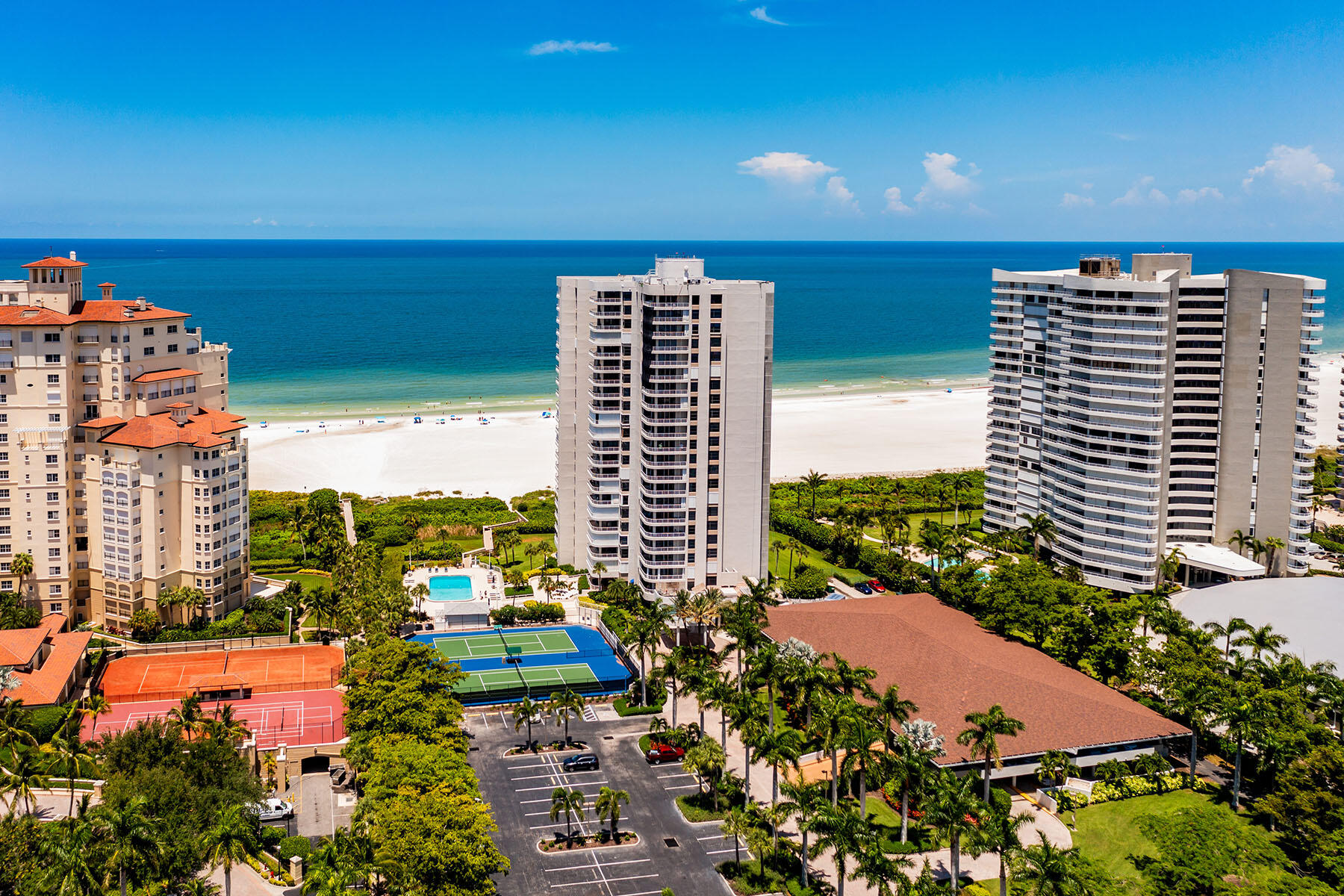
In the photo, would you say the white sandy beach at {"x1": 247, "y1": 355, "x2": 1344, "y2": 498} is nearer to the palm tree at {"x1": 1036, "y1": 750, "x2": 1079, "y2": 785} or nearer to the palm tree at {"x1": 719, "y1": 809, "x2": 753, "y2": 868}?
the palm tree at {"x1": 1036, "y1": 750, "x2": 1079, "y2": 785}

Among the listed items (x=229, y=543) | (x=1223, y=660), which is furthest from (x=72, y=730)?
(x=1223, y=660)

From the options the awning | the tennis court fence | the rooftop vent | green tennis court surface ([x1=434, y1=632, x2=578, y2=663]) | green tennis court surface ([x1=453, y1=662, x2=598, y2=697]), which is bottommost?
the tennis court fence

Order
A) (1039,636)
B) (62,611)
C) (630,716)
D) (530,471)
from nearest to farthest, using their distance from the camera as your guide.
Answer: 1. (630,716)
2. (1039,636)
3. (62,611)
4. (530,471)

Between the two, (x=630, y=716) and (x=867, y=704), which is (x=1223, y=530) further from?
(x=630, y=716)

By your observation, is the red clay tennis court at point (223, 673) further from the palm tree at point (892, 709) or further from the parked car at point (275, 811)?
the palm tree at point (892, 709)

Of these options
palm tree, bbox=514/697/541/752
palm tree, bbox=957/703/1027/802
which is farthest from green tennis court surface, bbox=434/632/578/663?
palm tree, bbox=957/703/1027/802

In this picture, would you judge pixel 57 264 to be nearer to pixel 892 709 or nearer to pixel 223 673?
pixel 223 673

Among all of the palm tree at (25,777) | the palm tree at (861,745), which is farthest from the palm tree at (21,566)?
the palm tree at (861,745)
